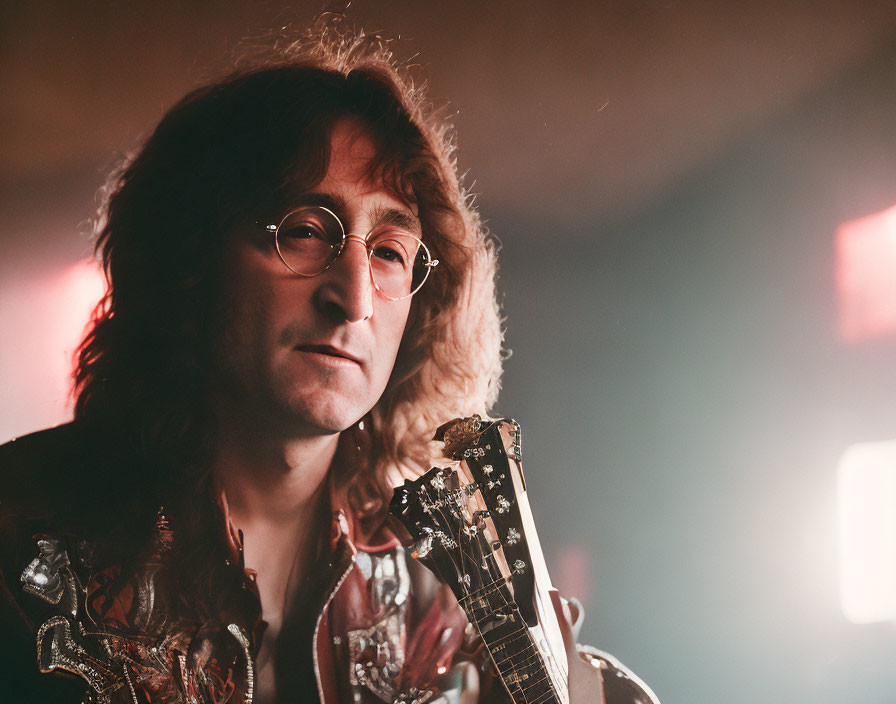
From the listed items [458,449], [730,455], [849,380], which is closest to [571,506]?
[458,449]

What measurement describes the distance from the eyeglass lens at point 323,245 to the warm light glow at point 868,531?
1.22m

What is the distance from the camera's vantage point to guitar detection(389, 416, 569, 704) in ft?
4.65

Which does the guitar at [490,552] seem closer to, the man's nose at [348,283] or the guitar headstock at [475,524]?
the guitar headstock at [475,524]

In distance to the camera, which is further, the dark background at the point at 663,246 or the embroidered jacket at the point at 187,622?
the dark background at the point at 663,246

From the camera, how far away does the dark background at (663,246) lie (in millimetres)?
1466

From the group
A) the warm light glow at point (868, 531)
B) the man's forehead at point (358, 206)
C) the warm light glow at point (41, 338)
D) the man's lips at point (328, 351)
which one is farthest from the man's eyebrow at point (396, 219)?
the warm light glow at point (868, 531)

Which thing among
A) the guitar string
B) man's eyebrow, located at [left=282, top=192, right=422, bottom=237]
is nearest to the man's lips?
man's eyebrow, located at [left=282, top=192, right=422, bottom=237]

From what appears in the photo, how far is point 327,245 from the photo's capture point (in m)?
1.38

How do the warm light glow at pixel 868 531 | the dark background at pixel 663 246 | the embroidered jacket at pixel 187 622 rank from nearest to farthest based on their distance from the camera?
the embroidered jacket at pixel 187 622 → the dark background at pixel 663 246 → the warm light glow at pixel 868 531

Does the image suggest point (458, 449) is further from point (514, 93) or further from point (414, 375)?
point (514, 93)

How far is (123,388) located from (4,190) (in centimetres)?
47

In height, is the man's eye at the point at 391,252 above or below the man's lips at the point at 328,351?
above

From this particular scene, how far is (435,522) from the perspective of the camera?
1.43 m

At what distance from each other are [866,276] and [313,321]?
140 centimetres
